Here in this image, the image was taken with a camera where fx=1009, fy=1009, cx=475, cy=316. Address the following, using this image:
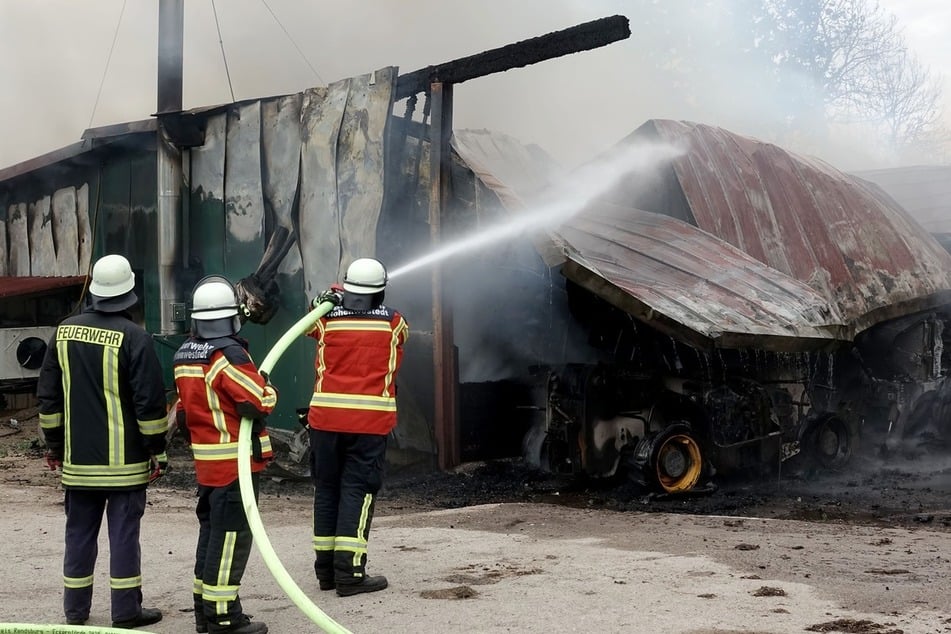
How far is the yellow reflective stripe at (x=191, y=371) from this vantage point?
4.49 m

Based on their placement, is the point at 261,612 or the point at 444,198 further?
the point at 444,198

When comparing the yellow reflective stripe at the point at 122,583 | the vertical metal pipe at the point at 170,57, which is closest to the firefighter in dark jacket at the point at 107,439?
the yellow reflective stripe at the point at 122,583

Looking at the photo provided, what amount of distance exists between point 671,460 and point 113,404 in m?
5.34

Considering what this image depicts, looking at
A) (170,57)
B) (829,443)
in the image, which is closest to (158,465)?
(829,443)

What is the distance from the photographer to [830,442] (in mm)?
10367

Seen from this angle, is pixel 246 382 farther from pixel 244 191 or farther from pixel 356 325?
pixel 244 191

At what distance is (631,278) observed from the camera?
840 cm

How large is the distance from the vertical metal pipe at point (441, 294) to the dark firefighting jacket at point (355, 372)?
3700 mm

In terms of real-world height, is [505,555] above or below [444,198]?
below

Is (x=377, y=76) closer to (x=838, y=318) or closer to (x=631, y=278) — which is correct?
(x=631, y=278)

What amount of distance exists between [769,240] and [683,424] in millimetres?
3014

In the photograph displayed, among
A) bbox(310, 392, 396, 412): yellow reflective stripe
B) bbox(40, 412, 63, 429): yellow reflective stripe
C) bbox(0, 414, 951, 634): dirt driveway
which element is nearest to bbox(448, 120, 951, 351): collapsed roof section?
bbox(0, 414, 951, 634): dirt driveway

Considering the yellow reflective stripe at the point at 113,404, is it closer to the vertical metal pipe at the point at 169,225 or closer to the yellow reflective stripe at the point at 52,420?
the yellow reflective stripe at the point at 52,420

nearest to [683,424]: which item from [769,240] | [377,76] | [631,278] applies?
[631,278]
